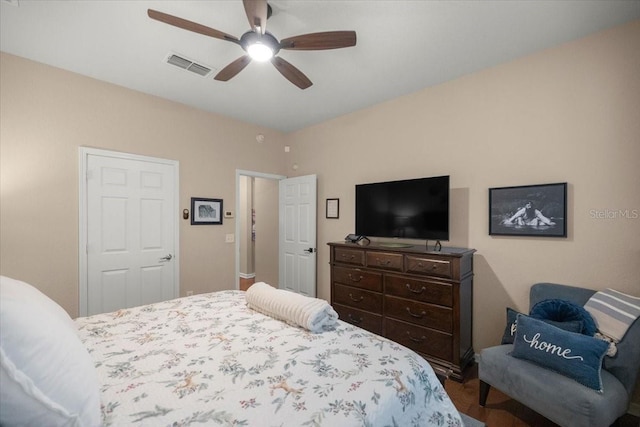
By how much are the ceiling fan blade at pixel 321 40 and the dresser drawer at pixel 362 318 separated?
93.8 inches

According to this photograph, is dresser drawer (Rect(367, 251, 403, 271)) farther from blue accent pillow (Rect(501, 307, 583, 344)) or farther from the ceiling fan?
the ceiling fan

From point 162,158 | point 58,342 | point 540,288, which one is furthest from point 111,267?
point 540,288

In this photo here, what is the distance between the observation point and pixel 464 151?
2.72 metres

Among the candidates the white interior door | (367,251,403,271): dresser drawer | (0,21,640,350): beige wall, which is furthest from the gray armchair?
the white interior door

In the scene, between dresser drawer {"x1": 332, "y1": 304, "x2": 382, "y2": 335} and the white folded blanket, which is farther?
dresser drawer {"x1": 332, "y1": 304, "x2": 382, "y2": 335}

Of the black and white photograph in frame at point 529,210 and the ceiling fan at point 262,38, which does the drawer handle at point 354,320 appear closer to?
the black and white photograph in frame at point 529,210

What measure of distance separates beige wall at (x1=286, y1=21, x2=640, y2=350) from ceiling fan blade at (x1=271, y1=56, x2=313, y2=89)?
1.42 meters

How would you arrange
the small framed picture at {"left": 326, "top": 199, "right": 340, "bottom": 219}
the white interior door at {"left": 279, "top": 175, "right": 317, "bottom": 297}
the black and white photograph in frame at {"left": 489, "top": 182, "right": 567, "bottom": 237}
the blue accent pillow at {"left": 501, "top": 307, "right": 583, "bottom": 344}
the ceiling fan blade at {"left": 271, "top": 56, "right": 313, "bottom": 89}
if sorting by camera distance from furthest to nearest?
1. the white interior door at {"left": 279, "top": 175, "right": 317, "bottom": 297}
2. the small framed picture at {"left": 326, "top": 199, "right": 340, "bottom": 219}
3. the black and white photograph in frame at {"left": 489, "top": 182, "right": 567, "bottom": 237}
4. the ceiling fan blade at {"left": 271, "top": 56, "right": 313, "bottom": 89}
5. the blue accent pillow at {"left": 501, "top": 307, "right": 583, "bottom": 344}

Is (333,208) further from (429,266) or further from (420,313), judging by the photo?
(420,313)

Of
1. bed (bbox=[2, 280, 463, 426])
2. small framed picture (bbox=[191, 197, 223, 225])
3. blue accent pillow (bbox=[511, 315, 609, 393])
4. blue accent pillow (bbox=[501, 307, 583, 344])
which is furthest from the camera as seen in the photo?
small framed picture (bbox=[191, 197, 223, 225])

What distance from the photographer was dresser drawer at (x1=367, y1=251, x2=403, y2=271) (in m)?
2.64

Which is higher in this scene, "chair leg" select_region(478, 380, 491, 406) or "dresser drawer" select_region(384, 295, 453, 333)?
"dresser drawer" select_region(384, 295, 453, 333)

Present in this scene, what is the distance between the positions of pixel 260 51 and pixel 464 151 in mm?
2075

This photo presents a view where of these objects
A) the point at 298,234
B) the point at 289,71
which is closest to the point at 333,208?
the point at 298,234
